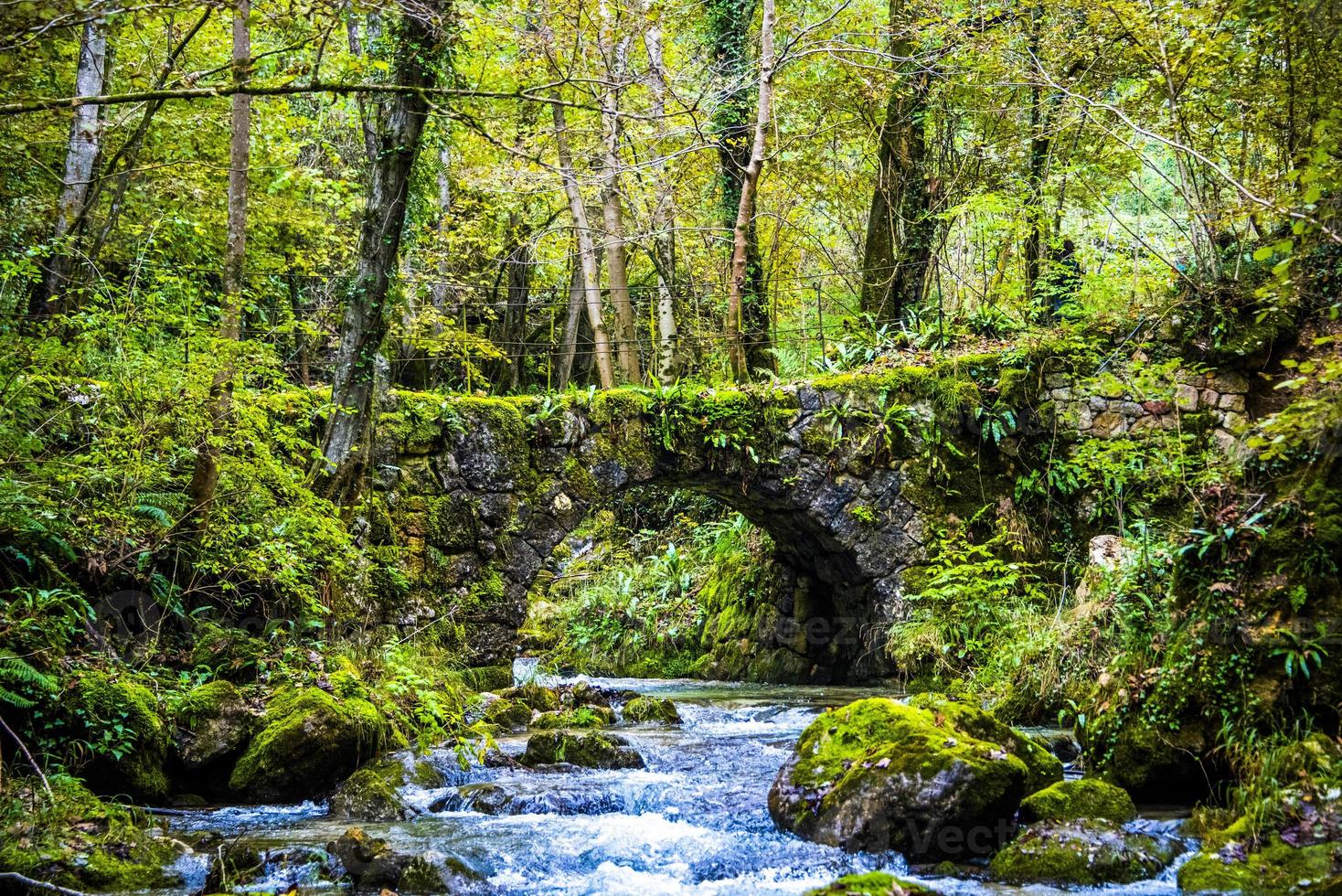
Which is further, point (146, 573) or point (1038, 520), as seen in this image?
point (1038, 520)

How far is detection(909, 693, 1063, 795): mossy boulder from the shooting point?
544 centimetres

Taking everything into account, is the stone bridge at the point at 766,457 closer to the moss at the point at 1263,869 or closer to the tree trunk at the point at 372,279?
the tree trunk at the point at 372,279

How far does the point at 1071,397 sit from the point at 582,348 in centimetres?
1202

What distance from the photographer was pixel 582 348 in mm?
20531

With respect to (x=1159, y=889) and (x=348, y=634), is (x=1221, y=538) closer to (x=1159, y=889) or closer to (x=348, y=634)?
(x=1159, y=889)

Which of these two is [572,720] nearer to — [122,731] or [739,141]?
[122,731]

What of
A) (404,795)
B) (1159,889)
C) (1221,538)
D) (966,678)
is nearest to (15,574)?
→ (404,795)

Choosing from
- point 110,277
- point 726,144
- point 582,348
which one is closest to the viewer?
point 110,277

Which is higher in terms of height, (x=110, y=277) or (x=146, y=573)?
(x=110, y=277)

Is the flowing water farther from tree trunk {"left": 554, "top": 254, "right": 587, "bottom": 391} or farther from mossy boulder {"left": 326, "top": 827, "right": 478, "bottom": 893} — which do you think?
tree trunk {"left": 554, "top": 254, "right": 587, "bottom": 391}

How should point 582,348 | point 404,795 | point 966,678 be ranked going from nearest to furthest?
point 404,795 < point 966,678 < point 582,348

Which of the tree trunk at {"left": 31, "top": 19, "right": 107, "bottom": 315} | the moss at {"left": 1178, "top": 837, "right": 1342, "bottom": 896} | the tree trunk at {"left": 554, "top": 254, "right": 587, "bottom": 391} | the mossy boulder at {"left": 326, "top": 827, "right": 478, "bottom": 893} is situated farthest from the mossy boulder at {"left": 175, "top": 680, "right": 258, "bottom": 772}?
the tree trunk at {"left": 554, "top": 254, "right": 587, "bottom": 391}

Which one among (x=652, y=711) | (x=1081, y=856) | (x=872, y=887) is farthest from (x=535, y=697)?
(x=872, y=887)

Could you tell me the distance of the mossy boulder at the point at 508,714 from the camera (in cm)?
877
